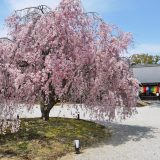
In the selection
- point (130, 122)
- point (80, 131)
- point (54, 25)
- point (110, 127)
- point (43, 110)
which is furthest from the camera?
point (130, 122)

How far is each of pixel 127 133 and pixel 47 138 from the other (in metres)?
4.97

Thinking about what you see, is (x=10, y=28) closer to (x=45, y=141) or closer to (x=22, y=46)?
(x=22, y=46)

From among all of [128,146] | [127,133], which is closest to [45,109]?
[127,133]

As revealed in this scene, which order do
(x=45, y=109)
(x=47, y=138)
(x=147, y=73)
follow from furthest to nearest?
(x=147, y=73) < (x=45, y=109) < (x=47, y=138)

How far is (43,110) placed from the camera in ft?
63.9

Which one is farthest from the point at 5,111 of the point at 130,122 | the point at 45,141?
the point at 130,122

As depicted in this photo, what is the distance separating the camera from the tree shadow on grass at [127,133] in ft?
57.0

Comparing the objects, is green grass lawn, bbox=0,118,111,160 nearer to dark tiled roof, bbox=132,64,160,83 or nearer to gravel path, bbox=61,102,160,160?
gravel path, bbox=61,102,160,160

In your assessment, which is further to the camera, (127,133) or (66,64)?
(127,133)

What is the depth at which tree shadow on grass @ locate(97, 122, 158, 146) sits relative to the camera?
17359 millimetres

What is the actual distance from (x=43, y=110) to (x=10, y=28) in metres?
4.58

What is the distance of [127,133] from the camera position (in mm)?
19219

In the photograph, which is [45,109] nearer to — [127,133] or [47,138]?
[47,138]

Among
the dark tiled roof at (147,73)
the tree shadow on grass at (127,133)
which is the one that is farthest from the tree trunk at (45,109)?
the dark tiled roof at (147,73)
